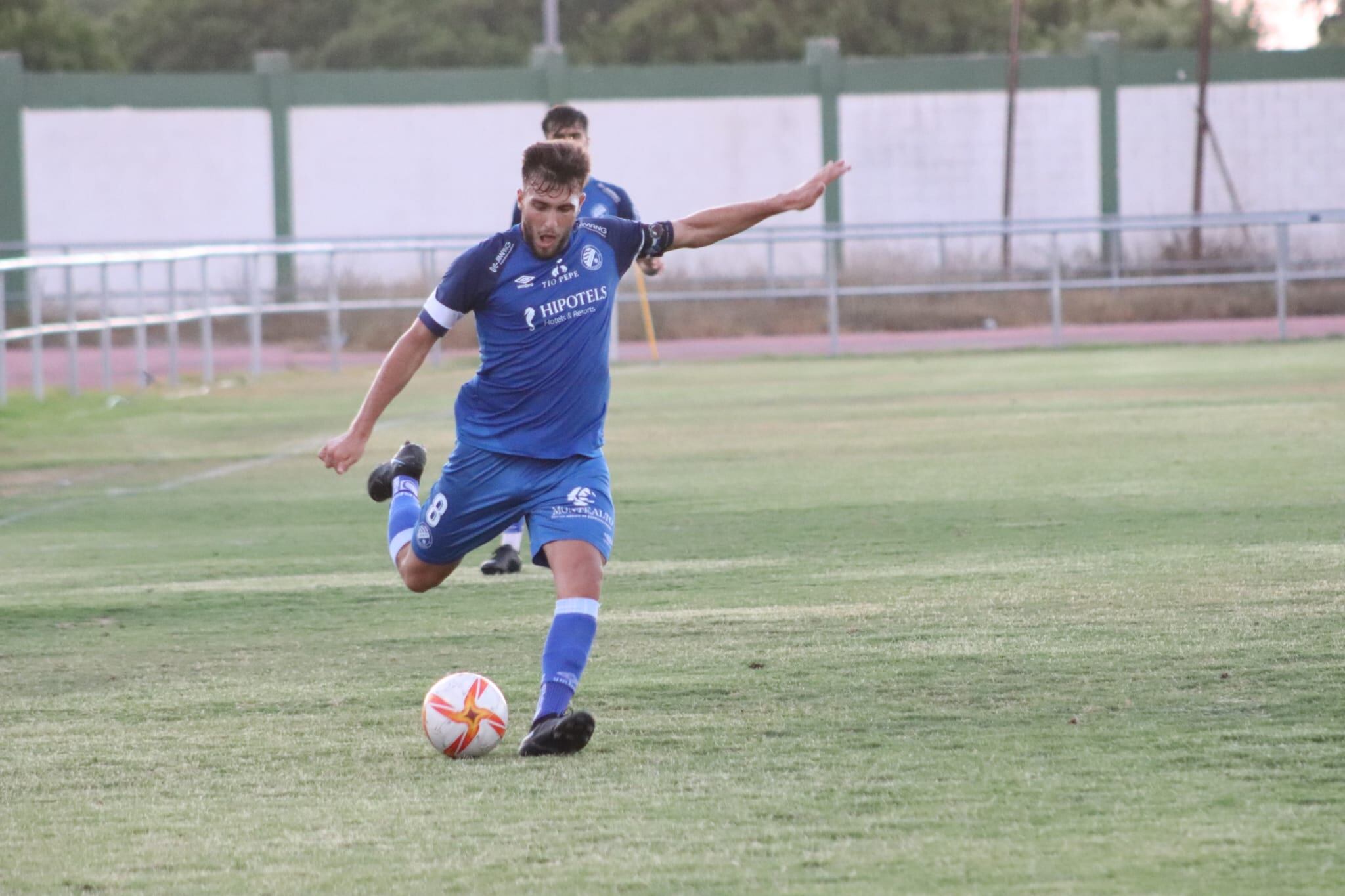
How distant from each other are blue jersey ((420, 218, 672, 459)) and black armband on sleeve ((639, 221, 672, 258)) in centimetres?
23

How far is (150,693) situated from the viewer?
21.2 ft

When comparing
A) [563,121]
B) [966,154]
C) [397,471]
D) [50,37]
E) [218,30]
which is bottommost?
[397,471]

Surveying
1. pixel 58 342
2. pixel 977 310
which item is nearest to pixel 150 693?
pixel 58 342

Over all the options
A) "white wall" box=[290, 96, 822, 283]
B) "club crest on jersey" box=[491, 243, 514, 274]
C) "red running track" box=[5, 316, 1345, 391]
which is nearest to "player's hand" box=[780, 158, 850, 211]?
"club crest on jersey" box=[491, 243, 514, 274]

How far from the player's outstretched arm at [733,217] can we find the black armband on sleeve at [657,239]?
0.6 inches

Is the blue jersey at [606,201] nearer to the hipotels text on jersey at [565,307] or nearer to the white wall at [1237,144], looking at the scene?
the hipotels text on jersey at [565,307]

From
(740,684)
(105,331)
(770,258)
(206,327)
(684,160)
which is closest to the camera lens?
(740,684)

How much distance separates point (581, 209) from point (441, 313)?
2.69 metres

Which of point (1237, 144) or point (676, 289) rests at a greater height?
point (1237, 144)

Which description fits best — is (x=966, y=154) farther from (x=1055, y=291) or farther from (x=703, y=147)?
(x=1055, y=291)

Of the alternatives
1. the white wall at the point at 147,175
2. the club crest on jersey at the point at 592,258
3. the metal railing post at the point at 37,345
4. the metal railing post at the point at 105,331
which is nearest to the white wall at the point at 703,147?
the white wall at the point at 147,175

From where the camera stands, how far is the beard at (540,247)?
590 cm

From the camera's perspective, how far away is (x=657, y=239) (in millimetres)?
6312

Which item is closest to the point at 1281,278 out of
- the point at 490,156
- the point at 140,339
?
the point at 140,339
